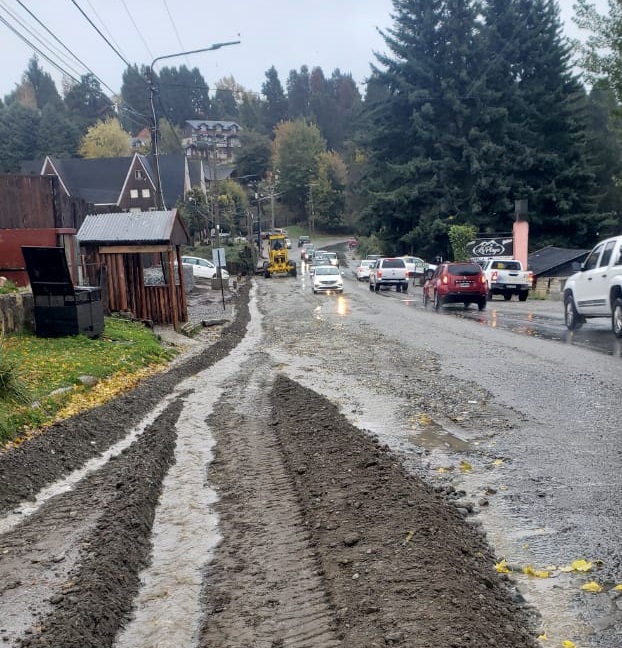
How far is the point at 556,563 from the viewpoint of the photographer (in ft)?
15.2

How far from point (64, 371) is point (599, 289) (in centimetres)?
1188

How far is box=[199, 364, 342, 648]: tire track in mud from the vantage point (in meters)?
3.99

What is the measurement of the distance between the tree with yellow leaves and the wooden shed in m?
86.9

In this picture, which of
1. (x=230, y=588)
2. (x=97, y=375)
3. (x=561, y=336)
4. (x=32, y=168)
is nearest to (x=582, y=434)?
(x=230, y=588)

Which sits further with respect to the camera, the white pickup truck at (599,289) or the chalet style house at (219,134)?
the chalet style house at (219,134)

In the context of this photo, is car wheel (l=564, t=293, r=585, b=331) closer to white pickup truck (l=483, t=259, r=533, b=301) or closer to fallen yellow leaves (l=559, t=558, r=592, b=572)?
white pickup truck (l=483, t=259, r=533, b=301)

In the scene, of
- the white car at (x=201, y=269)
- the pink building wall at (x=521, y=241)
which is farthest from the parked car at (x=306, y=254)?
the pink building wall at (x=521, y=241)

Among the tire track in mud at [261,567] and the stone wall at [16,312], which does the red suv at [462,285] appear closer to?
the stone wall at [16,312]

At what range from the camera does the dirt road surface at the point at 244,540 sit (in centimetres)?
399

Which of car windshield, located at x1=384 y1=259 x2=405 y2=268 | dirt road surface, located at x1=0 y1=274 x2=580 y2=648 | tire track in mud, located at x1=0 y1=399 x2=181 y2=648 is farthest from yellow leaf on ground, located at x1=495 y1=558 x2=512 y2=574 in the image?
car windshield, located at x1=384 y1=259 x2=405 y2=268

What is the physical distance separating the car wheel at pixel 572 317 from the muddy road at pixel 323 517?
695 centimetres

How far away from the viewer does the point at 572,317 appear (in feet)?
60.4

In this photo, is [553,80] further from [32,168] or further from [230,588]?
[230,588]

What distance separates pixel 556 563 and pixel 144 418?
6892mm
